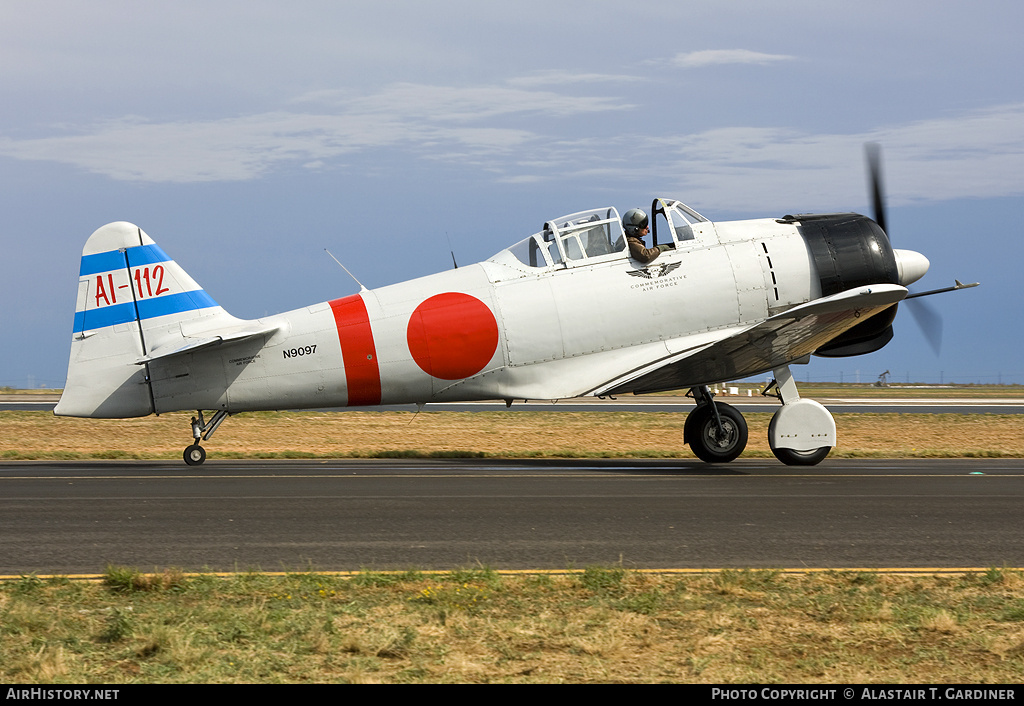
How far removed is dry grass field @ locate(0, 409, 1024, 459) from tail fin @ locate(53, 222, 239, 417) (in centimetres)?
545

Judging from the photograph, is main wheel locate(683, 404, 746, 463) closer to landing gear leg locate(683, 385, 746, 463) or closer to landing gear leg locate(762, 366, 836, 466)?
landing gear leg locate(683, 385, 746, 463)

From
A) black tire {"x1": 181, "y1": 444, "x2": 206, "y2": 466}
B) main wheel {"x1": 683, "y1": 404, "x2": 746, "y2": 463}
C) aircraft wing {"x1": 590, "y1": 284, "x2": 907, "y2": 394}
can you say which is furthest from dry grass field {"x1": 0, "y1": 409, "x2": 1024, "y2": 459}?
aircraft wing {"x1": 590, "y1": 284, "x2": 907, "y2": 394}

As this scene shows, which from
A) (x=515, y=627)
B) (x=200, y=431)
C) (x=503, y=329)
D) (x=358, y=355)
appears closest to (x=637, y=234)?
(x=503, y=329)

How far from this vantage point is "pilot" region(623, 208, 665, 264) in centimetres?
1617

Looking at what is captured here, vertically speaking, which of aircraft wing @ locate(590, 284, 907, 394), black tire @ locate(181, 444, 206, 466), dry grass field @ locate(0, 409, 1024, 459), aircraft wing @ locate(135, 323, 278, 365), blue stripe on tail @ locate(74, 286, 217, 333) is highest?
blue stripe on tail @ locate(74, 286, 217, 333)

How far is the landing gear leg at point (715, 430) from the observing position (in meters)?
17.5

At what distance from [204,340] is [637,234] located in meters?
7.10

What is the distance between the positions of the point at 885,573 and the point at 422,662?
4.14 metres

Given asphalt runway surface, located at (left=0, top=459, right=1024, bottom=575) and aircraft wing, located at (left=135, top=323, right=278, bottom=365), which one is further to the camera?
aircraft wing, located at (left=135, top=323, right=278, bottom=365)

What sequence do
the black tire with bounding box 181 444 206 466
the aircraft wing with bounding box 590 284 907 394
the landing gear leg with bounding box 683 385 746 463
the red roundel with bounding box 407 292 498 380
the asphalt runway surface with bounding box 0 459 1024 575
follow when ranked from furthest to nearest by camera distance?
the landing gear leg with bounding box 683 385 746 463
the black tire with bounding box 181 444 206 466
the red roundel with bounding box 407 292 498 380
the aircraft wing with bounding box 590 284 907 394
the asphalt runway surface with bounding box 0 459 1024 575

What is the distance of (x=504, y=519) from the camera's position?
10.6m

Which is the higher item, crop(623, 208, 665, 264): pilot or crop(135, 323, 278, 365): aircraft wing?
crop(623, 208, 665, 264): pilot
